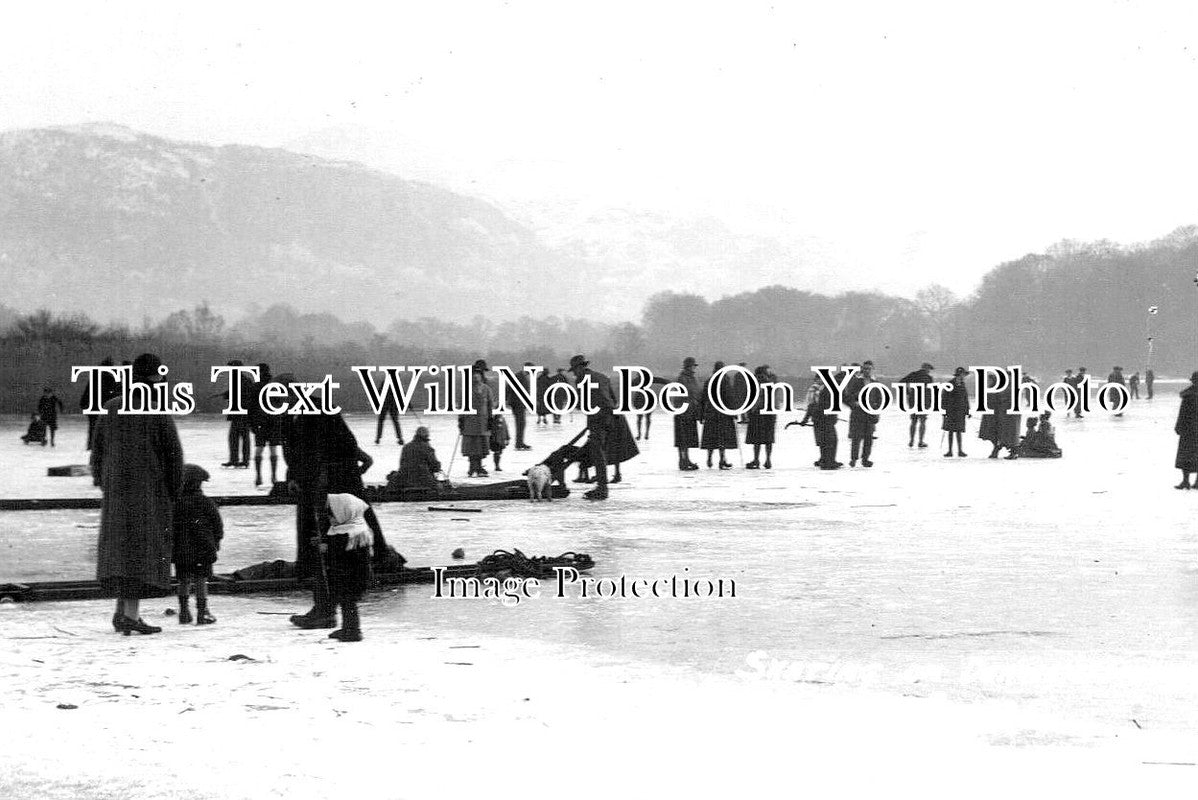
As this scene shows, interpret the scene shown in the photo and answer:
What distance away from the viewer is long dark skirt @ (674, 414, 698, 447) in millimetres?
23859

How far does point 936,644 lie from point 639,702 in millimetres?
2195

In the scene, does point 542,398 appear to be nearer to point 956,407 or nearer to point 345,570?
point 956,407

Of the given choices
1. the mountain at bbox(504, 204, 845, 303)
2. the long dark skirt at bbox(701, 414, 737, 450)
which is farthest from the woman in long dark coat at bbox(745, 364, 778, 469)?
the mountain at bbox(504, 204, 845, 303)

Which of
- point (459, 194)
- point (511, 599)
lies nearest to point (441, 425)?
point (511, 599)

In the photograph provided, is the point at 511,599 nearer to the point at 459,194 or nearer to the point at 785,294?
the point at 785,294

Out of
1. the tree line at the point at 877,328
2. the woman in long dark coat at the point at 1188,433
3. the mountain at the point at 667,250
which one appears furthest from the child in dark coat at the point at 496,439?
the mountain at the point at 667,250

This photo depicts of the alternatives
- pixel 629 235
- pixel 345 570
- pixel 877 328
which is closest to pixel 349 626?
pixel 345 570

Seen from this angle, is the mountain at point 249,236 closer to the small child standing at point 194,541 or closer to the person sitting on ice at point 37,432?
the person sitting on ice at point 37,432

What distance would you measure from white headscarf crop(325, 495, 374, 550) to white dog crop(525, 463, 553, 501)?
884 centimetres

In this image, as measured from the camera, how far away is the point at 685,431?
2400 cm

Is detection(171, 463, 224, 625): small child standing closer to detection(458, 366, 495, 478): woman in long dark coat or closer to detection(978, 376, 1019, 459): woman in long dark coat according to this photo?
detection(458, 366, 495, 478): woman in long dark coat

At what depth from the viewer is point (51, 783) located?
17.9 feet

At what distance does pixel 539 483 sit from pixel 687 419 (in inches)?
277

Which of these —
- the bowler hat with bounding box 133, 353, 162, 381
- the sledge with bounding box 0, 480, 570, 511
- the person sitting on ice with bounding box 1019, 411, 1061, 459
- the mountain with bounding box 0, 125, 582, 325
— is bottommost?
the sledge with bounding box 0, 480, 570, 511
